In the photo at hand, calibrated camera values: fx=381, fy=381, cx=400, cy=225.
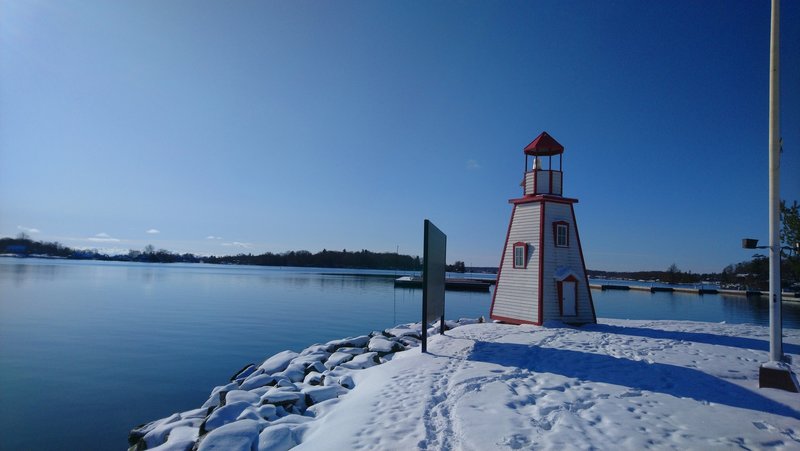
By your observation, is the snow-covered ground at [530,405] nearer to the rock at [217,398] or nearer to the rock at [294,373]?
the rock at [294,373]

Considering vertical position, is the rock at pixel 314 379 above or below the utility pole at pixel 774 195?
below

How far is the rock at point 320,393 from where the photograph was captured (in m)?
7.46

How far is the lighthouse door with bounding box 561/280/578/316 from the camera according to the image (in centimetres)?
1474

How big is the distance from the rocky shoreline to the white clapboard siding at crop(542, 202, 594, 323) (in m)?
7.10

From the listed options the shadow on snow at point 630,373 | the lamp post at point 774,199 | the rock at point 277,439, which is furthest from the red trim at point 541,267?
the rock at point 277,439

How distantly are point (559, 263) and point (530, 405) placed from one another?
10.0 metres

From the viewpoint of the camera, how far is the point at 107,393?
11.1m

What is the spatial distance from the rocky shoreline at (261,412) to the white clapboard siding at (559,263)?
23.3 ft

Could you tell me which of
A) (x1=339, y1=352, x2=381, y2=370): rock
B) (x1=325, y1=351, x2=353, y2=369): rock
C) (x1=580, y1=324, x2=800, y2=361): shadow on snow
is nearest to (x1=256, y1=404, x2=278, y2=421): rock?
(x1=339, y1=352, x2=381, y2=370): rock

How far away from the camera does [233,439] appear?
554cm

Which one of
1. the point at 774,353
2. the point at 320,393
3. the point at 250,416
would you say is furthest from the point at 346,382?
the point at 774,353

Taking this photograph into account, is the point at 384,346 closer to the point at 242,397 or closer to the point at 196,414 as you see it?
the point at 242,397

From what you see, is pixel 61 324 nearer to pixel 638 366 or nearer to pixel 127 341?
pixel 127 341

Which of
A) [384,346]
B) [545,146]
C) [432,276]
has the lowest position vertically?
[384,346]
